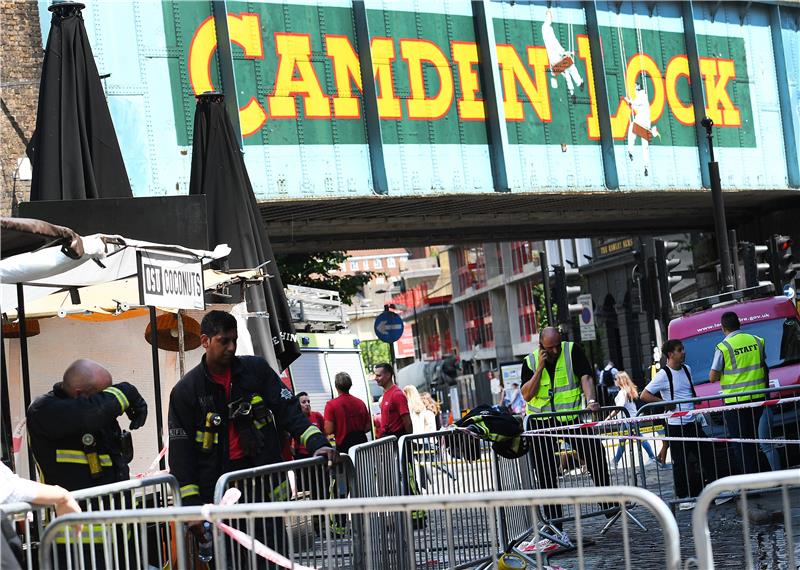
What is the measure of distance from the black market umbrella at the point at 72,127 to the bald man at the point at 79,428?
14.4 feet

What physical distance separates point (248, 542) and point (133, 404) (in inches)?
101

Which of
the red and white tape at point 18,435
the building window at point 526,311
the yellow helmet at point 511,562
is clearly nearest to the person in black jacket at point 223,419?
the yellow helmet at point 511,562

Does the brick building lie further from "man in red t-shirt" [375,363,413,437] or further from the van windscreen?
the van windscreen

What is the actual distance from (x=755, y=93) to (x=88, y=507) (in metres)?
23.3

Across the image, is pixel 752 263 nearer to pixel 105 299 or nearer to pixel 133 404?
pixel 105 299

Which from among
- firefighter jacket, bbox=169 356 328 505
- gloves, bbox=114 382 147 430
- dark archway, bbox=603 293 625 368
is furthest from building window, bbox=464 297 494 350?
firefighter jacket, bbox=169 356 328 505

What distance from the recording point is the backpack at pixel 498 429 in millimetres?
9512

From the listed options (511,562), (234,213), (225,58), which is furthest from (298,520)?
(225,58)

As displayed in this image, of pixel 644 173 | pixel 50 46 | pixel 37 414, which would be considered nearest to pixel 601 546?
pixel 37 414

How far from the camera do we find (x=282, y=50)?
21375 millimetres

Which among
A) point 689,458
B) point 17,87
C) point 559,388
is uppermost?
point 17,87

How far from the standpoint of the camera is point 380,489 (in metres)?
7.87

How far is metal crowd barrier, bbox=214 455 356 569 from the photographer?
5.46 metres

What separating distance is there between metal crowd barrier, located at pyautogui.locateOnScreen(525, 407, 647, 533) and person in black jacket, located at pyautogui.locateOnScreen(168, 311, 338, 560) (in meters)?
3.69
